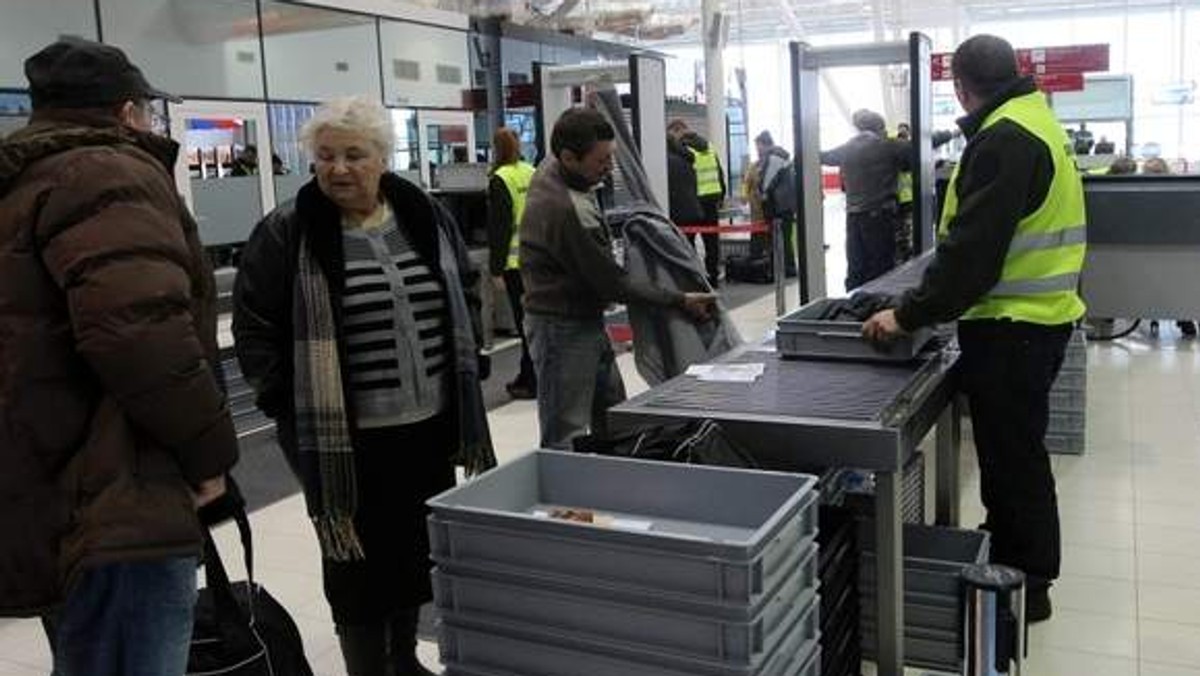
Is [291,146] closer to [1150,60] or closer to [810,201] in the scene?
[810,201]

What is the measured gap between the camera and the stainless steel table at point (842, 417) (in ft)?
7.06

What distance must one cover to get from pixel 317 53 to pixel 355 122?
8.77m

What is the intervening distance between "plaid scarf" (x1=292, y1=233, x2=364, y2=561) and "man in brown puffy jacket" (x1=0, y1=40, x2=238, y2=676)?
58 centimetres

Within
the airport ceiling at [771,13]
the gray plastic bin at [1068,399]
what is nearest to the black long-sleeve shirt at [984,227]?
the gray plastic bin at [1068,399]

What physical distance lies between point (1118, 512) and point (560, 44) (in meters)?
11.4

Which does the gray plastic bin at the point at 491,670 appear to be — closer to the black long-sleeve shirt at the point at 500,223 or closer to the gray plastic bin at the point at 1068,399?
the gray plastic bin at the point at 1068,399

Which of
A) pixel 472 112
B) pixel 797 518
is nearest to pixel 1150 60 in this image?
pixel 472 112

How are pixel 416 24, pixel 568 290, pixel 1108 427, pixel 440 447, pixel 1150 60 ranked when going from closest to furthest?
A: pixel 440 447 < pixel 568 290 < pixel 1108 427 < pixel 416 24 < pixel 1150 60

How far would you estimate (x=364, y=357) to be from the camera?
230cm

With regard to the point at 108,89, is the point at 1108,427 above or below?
below

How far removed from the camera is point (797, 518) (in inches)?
65.4

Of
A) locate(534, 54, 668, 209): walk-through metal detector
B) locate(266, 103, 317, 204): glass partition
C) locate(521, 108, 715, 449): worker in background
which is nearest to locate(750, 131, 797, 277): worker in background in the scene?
locate(534, 54, 668, 209): walk-through metal detector

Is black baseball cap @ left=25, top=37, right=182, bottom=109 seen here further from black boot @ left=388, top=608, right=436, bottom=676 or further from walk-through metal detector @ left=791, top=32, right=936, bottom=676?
walk-through metal detector @ left=791, top=32, right=936, bottom=676

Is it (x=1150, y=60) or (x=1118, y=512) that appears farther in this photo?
(x=1150, y=60)
